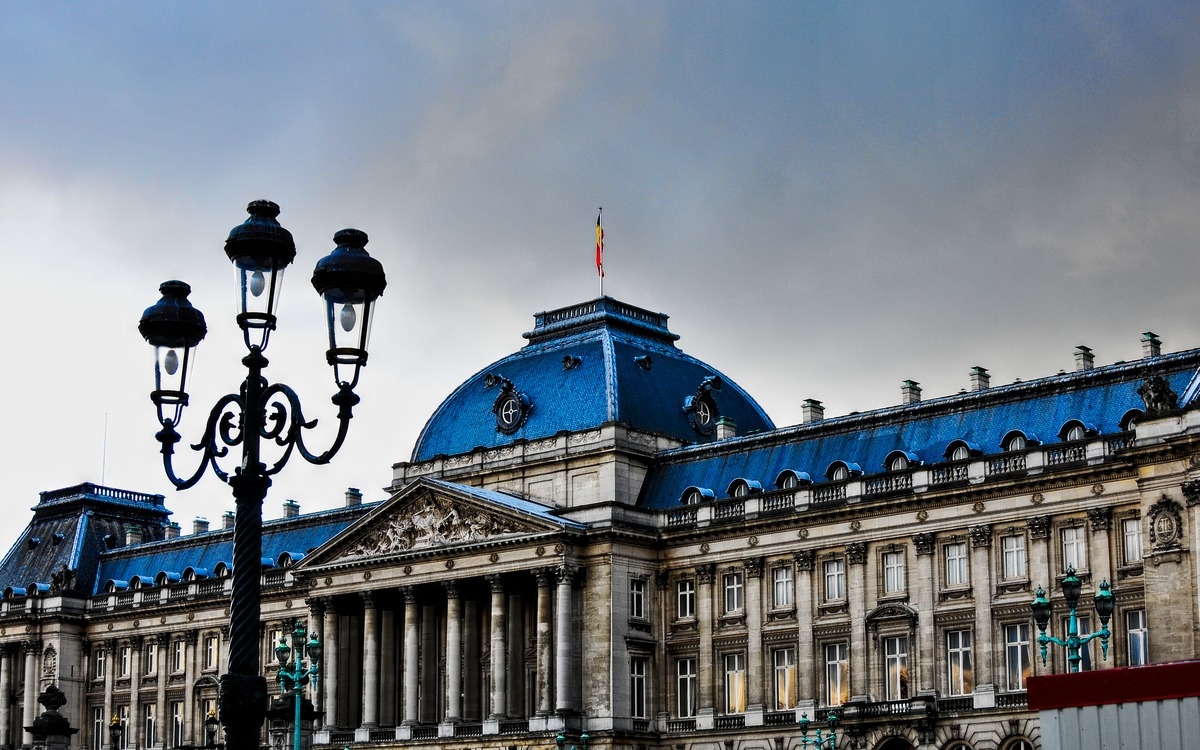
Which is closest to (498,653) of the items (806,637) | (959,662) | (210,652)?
(806,637)

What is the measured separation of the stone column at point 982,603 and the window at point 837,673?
24.3 feet

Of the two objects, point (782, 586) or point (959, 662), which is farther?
point (782, 586)

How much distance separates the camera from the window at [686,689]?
9531cm

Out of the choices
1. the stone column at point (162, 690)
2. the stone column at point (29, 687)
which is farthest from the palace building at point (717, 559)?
the stone column at point (29, 687)

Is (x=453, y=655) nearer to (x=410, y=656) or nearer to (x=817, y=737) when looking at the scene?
(x=410, y=656)

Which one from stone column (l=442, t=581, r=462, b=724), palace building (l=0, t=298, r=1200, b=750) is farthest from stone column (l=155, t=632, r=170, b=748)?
stone column (l=442, t=581, r=462, b=724)

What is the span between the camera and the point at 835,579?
296 ft

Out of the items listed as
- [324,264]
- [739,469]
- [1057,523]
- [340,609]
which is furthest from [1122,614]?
[324,264]

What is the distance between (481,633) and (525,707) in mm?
5313

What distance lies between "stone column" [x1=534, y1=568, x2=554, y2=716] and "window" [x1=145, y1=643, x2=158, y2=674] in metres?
40.0

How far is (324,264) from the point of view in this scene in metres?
30.7

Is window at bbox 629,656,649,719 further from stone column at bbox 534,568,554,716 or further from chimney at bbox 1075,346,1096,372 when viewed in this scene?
chimney at bbox 1075,346,1096,372

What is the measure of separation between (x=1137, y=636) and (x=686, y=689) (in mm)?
25799

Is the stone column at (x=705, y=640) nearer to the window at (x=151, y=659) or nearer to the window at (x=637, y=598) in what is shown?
the window at (x=637, y=598)
